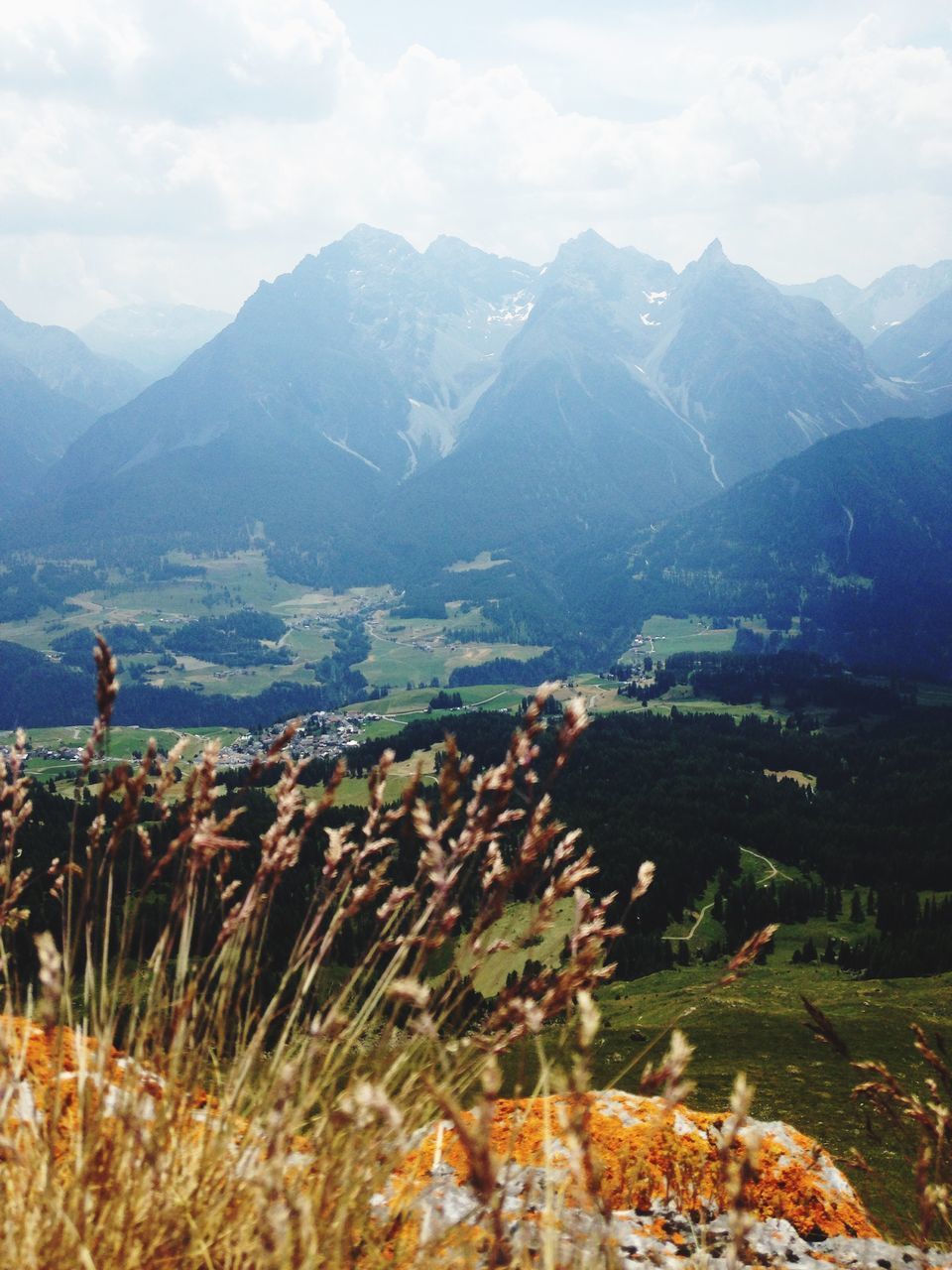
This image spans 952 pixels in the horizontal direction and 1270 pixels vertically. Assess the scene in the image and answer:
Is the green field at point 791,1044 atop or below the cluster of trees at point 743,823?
atop

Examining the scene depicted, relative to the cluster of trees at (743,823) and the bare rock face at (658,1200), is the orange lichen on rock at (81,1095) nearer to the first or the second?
the bare rock face at (658,1200)

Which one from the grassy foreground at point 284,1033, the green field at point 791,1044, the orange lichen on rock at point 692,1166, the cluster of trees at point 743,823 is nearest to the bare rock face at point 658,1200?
the orange lichen on rock at point 692,1166

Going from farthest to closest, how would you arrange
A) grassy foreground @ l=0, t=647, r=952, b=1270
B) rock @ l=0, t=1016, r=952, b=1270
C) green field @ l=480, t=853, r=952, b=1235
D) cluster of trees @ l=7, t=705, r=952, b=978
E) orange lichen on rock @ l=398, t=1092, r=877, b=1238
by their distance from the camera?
1. cluster of trees @ l=7, t=705, r=952, b=978
2. green field @ l=480, t=853, r=952, b=1235
3. orange lichen on rock @ l=398, t=1092, r=877, b=1238
4. grassy foreground @ l=0, t=647, r=952, b=1270
5. rock @ l=0, t=1016, r=952, b=1270

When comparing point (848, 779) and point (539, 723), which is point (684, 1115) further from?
point (848, 779)

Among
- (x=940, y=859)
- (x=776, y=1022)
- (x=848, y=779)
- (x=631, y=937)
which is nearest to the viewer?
(x=776, y=1022)

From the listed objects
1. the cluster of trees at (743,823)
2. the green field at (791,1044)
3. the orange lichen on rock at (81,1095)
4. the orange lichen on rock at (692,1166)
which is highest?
the orange lichen on rock at (81,1095)

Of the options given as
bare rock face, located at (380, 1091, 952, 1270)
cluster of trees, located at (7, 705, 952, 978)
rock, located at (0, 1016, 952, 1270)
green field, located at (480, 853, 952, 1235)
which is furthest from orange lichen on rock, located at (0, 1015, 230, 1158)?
cluster of trees, located at (7, 705, 952, 978)

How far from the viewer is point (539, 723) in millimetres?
3082

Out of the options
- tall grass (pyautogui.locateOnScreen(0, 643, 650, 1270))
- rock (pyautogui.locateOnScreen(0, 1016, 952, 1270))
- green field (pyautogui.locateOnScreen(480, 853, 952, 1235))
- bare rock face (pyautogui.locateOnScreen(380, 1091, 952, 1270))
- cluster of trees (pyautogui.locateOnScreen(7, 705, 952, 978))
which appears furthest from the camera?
cluster of trees (pyautogui.locateOnScreen(7, 705, 952, 978))

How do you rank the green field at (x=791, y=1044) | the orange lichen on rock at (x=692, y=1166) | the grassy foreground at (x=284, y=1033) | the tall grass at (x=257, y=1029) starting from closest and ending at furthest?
1. the grassy foreground at (x=284, y=1033)
2. the tall grass at (x=257, y=1029)
3. the orange lichen on rock at (x=692, y=1166)
4. the green field at (x=791, y=1044)

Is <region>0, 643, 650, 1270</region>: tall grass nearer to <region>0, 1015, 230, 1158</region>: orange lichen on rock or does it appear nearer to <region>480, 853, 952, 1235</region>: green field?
<region>0, 1015, 230, 1158</region>: orange lichen on rock

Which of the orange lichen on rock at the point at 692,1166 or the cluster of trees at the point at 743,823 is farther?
the cluster of trees at the point at 743,823

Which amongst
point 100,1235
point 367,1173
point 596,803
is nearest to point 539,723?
point 367,1173

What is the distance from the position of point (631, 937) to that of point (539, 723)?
69811mm
